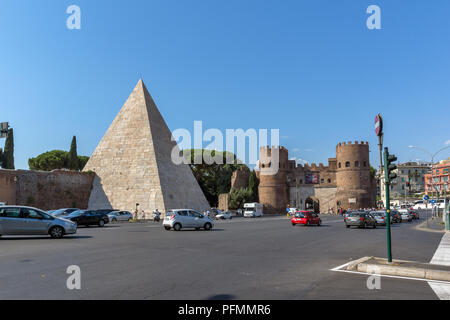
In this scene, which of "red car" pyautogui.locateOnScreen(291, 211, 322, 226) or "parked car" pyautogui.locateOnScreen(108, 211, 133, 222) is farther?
"parked car" pyautogui.locateOnScreen(108, 211, 133, 222)

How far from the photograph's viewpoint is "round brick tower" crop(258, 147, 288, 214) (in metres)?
72.2

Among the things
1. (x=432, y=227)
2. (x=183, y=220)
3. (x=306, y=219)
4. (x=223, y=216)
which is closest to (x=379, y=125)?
(x=183, y=220)

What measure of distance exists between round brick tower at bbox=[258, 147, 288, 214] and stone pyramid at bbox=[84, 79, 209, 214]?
99.1 feet

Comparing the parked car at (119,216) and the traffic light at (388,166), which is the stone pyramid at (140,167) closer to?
the parked car at (119,216)

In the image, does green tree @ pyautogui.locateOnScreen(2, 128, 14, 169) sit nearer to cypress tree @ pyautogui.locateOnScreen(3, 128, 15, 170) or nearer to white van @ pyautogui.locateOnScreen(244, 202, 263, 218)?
cypress tree @ pyautogui.locateOnScreen(3, 128, 15, 170)

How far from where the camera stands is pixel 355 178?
68.3 meters

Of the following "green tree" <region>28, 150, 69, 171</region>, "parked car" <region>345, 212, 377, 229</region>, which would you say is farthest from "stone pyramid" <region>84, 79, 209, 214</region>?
"green tree" <region>28, 150, 69, 171</region>

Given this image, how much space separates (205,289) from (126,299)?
4.29ft

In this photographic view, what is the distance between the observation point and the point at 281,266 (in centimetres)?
858

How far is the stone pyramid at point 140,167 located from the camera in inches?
1511

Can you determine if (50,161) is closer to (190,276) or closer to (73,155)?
(73,155)

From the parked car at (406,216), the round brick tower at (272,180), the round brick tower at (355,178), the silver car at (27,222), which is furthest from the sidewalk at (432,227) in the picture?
the round brick tower at (272,180)

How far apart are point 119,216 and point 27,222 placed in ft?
67.3
